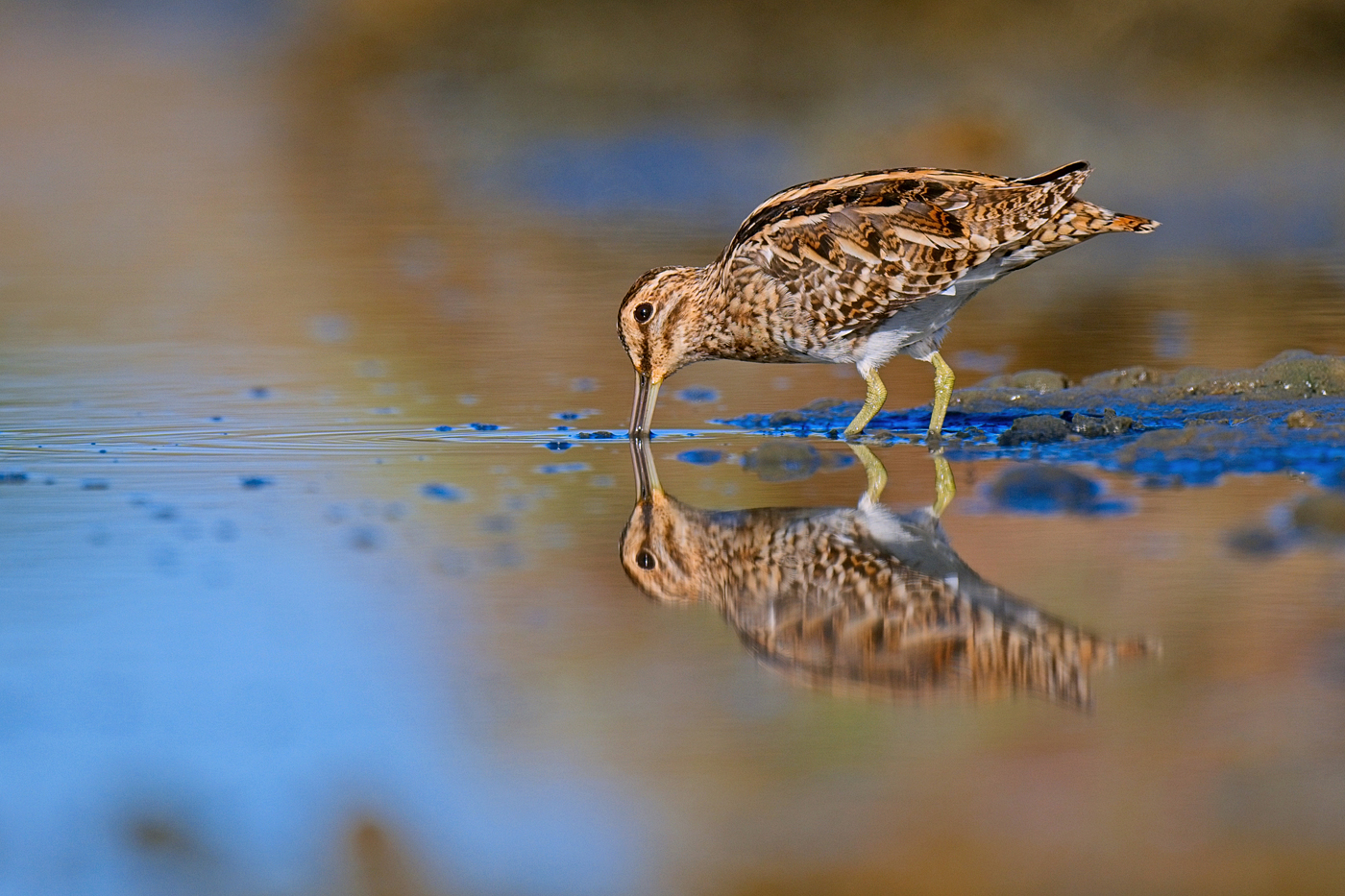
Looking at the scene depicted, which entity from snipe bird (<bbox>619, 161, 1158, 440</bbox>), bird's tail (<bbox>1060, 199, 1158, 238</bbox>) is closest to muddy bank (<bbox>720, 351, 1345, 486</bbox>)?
snipe bird (<bbox>619, 161, 1158, 440</bbox>)

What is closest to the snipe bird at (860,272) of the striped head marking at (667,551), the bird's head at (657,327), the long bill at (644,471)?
the bird's head at (657,327)

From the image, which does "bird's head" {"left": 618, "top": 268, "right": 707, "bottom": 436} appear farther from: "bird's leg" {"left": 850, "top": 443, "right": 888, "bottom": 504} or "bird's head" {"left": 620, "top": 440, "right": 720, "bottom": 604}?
"bird's head" {"left": 620, "top": 440, "right": 720, "bottom": 604}

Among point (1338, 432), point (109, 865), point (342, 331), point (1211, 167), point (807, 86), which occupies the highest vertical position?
point (807, 86)

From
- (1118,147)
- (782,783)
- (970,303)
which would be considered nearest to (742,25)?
(1118,147)

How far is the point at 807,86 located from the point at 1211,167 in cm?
409

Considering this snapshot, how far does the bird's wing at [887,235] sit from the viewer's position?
7.41m

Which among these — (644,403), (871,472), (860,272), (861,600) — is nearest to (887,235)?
(860,272)

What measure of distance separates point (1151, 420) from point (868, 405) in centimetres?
115

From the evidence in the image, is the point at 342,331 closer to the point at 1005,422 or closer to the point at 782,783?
the point at 1005,422

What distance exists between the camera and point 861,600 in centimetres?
517

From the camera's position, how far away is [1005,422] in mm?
7996

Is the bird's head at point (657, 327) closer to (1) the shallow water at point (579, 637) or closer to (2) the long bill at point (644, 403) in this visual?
(2) the long bill at point (644, 403)

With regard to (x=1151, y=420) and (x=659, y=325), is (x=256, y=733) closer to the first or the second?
(x=659, y=325)

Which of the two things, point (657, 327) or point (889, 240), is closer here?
point (889, 240)
